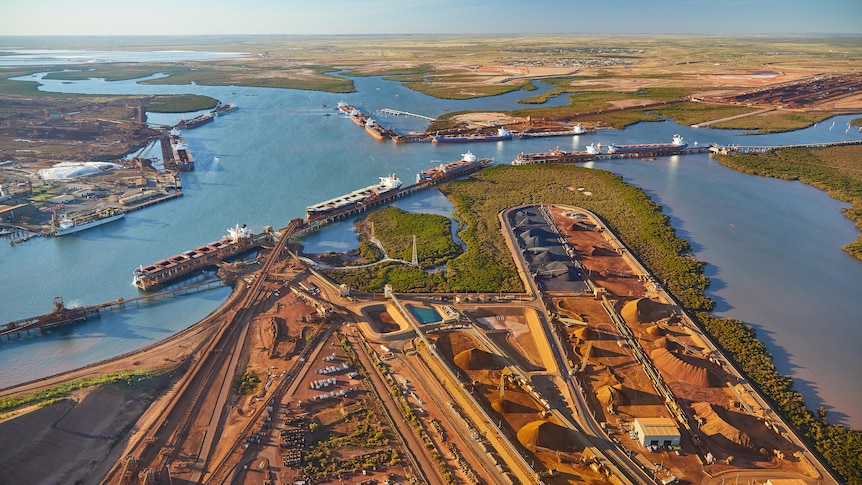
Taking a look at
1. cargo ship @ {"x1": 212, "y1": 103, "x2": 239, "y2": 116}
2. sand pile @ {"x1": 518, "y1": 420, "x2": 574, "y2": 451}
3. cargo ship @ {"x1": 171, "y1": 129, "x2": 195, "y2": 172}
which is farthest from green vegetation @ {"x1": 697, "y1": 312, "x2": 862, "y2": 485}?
cargo ship @ {"x1": 212, "y1": 103, "x2": 239, "y2": 116}

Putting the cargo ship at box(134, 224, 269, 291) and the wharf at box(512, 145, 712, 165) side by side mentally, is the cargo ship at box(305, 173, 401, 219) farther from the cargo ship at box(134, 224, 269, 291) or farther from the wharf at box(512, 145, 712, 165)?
the wharf at box(512, 145, 712, 165)

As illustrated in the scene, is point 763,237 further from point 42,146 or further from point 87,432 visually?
point 42,146

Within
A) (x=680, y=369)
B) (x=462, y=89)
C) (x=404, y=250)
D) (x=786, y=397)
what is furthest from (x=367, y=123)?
(x=786, y=397)

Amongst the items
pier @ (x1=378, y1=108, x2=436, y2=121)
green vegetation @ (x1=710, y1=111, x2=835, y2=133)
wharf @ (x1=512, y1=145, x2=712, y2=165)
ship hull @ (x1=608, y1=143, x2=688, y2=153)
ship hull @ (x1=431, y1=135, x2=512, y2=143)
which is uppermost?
pier @ (x1=378, y1=108, x2=436, y2=121)

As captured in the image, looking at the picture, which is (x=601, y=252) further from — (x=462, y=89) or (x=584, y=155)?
(x=462, y=89)

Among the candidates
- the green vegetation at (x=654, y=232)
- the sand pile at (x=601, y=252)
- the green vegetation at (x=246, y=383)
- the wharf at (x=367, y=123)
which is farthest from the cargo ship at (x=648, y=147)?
the green vegetation at (x=246, y=383)

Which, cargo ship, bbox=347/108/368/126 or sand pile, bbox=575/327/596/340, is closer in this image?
sand pile, bbox=575/327/596/340

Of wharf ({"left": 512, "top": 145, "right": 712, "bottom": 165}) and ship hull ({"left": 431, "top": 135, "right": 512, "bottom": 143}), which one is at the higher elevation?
ship hull ({"left": 431, "top": 135, "right": 512, "bottom": 143})
